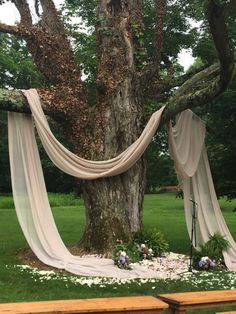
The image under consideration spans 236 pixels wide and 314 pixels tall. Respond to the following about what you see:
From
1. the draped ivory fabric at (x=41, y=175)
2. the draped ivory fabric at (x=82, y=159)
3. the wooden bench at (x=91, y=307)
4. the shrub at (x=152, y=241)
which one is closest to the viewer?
the wooden bench at (x=91, y=307)

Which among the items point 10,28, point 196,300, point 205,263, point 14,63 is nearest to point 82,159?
point 205,263

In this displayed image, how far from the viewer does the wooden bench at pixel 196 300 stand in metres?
4.77

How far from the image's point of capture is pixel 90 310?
14.3 ft

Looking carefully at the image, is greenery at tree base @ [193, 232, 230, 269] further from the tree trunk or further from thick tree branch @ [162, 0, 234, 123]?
thick tree branch @ [162, 0, 234, 123]

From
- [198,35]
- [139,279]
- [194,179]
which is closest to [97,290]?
[139,279]

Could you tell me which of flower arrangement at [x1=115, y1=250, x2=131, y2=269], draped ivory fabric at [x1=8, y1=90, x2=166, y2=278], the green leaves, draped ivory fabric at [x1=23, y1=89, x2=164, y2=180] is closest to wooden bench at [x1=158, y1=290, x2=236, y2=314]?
flower arrangement at [x1=115, y1=250, x2=131, y2=269]

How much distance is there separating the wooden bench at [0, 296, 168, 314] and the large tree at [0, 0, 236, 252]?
16.4 ft

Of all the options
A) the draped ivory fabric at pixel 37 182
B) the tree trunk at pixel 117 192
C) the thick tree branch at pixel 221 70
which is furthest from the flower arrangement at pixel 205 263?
the thick tree branch at pixel 221 70

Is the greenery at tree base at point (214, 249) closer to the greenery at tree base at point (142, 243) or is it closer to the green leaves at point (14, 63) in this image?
the greenery at tree base at point (142, 243)

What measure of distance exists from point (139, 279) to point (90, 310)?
3.86 meters

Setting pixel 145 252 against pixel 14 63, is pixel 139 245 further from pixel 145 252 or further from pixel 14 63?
pixel 14 63

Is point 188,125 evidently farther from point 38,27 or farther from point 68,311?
point 68,311

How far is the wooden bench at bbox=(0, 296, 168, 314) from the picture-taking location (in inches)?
166

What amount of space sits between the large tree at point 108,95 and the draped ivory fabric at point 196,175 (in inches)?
26.8
